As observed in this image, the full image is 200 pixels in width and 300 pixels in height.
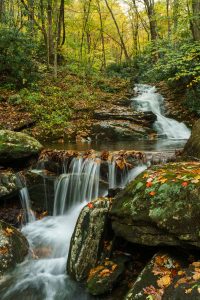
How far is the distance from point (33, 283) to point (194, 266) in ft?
9.09

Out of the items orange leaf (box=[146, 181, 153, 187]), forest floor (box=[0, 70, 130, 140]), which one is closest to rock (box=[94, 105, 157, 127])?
forest floor (box=[0, 70, 130, 140])

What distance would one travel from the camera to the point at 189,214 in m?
3.98

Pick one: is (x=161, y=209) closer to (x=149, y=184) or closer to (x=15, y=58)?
(x=149, y=184)

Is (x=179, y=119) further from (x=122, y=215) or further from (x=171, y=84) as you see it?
(x=122, y=215)

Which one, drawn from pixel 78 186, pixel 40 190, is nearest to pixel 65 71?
pixel 40 190

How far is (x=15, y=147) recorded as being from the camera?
764 cm

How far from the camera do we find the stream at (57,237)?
15.6ft

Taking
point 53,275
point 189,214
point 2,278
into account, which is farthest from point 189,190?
point 2,278

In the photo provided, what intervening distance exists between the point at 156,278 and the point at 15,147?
5.08 meters

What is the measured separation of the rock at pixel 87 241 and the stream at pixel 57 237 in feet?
0.78

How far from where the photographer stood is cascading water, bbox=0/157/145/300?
4.77 metres

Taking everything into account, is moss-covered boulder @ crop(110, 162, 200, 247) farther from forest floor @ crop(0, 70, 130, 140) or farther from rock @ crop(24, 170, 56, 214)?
forest floor @ crop(0, 70, 130, 140)

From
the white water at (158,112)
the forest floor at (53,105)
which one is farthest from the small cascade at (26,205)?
the white water at (158,112)

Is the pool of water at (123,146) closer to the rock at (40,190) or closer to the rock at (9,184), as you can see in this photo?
the rock at (40,190)
